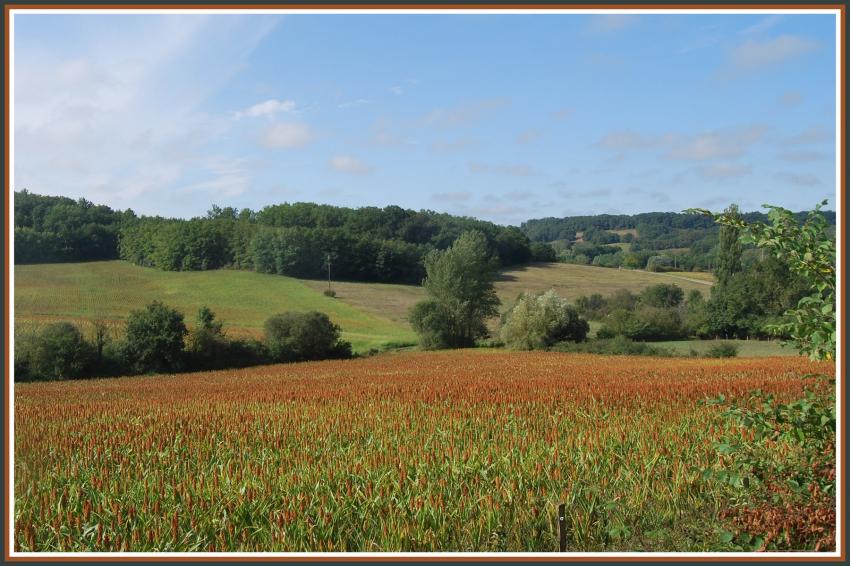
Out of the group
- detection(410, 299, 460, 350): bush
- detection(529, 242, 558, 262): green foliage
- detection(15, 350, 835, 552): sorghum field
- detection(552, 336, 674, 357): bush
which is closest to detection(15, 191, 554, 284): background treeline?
detection(529, 242, 558, 262): green foliage

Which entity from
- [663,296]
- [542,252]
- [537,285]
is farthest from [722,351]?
[542,252]

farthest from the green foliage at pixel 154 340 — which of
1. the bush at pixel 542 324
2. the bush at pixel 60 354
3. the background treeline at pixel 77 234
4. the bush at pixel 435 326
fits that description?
the bush at pixel 542 324

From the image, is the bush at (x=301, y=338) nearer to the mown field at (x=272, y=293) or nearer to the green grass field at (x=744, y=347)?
the mown field at (x=272, y=293)

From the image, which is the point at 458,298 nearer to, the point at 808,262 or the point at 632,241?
the point at 632,241

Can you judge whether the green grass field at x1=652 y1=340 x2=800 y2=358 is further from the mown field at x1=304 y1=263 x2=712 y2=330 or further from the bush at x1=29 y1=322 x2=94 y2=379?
the bush at x1=29 y1=322 x2=94 y2=379

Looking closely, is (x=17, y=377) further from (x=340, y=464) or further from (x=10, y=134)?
(x=10, y=134)

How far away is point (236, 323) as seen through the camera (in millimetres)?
52406

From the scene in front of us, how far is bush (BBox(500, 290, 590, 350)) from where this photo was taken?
4459 cm

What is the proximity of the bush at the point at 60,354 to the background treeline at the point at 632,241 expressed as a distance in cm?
2726

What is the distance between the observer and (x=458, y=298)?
54.4m

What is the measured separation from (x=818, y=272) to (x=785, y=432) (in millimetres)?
1074

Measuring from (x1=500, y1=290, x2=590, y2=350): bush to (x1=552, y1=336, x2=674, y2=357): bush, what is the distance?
270cm

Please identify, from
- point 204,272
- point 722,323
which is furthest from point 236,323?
point 722,323

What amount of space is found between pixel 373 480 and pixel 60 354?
26509 millimetres
